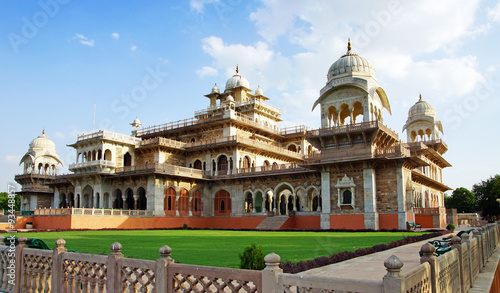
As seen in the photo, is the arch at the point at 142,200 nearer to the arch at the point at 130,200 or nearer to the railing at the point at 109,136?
the arch at the point at 130,200

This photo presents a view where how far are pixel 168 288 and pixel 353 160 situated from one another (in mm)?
23113

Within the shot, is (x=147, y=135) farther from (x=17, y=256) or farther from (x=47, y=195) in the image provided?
(x=17, y=256)

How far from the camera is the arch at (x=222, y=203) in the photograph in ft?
123

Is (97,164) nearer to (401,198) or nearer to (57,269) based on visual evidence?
(401,198)

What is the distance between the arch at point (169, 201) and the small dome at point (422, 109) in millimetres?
27544

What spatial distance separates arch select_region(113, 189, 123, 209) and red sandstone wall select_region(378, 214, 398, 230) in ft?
75.3

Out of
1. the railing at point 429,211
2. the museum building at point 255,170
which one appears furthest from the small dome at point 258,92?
the railing at point 429,211

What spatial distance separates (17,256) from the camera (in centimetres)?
773

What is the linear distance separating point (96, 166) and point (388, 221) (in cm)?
2427

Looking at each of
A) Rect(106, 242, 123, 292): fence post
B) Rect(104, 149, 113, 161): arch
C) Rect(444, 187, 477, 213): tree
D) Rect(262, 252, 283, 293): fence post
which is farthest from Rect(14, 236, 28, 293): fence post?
Rect(444, 187, 477, 213): tree

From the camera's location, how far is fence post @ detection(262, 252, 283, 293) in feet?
15.6

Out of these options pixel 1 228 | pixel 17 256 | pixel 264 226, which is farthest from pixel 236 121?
pixel 17 256

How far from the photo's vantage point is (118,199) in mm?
38219

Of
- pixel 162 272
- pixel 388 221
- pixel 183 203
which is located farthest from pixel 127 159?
pixel 162 272
